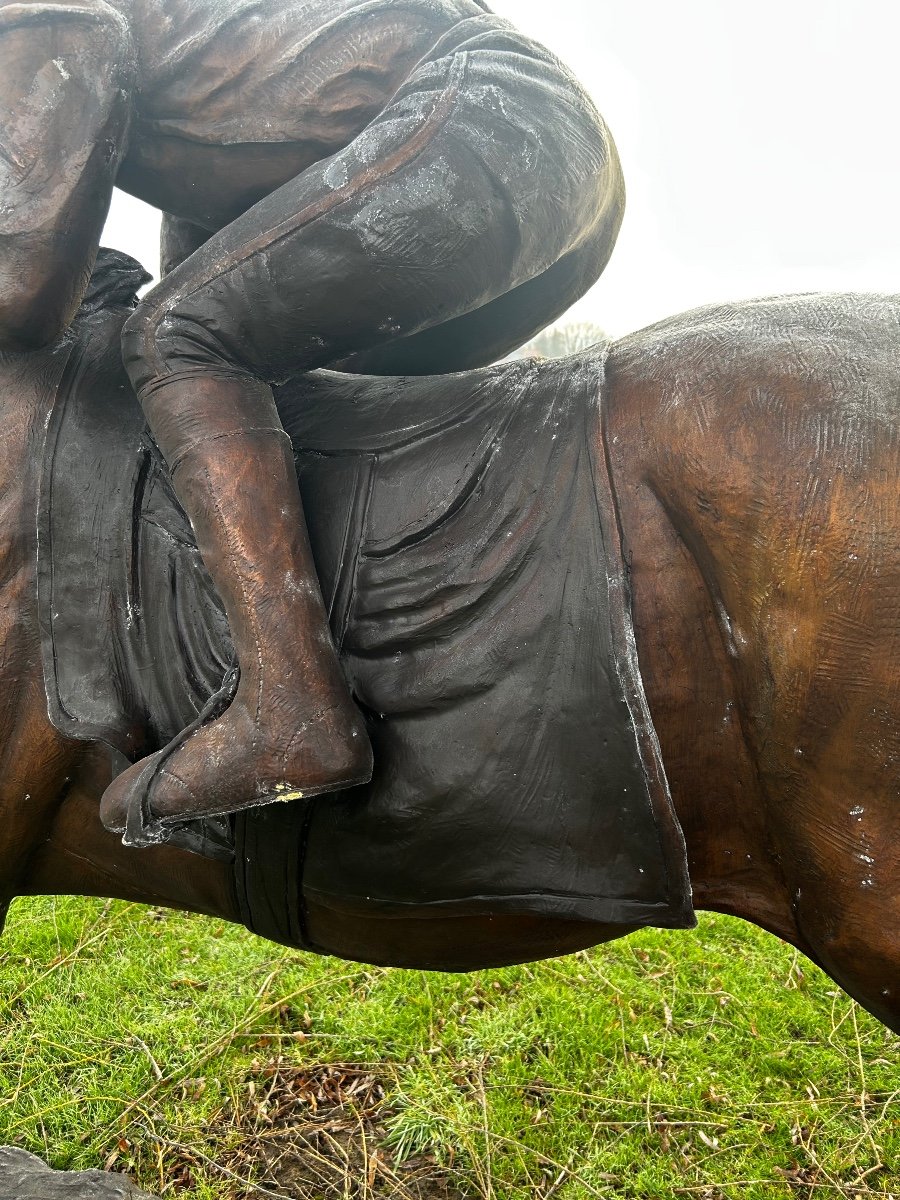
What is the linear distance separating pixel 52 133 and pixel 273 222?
0.30 meters

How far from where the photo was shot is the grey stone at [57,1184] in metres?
2.00

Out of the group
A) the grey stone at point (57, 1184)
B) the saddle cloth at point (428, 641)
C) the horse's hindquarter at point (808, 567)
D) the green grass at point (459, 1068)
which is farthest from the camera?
the green grass at point (459, 1068)

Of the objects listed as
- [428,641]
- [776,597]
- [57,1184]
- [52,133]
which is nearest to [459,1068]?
[57,1184]

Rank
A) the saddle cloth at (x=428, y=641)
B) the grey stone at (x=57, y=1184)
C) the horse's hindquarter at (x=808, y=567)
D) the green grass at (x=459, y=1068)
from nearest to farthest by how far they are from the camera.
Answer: the horse's hindquarter at (x=808, y=567) < the saddle cloth at (x=428, y=641) < the grey stone at (x=57, y=1184) < the green grass at (x=459, y=1068)

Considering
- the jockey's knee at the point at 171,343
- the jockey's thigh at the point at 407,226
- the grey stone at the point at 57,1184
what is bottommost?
the grey stone at the point at 57,1184

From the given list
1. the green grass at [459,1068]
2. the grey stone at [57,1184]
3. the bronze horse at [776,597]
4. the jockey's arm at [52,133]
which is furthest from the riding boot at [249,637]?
the green grass at [459,1068]

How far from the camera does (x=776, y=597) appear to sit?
1.10 meters

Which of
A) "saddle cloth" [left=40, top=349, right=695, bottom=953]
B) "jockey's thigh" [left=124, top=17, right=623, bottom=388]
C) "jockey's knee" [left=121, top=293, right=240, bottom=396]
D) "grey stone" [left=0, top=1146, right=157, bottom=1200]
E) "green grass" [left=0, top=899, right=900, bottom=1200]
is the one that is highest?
"jockey's thigh" [left=124, top=17, right=623, bottom=388]

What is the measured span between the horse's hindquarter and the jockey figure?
1.03ft

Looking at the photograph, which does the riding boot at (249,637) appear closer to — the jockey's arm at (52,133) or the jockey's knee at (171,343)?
the jockey's knee at (171,343)

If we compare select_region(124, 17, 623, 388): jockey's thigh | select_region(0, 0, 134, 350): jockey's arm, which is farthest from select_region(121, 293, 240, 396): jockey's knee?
select_region(0, 0, 134, 350): jockey's arm

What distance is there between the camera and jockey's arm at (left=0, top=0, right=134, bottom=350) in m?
1.25

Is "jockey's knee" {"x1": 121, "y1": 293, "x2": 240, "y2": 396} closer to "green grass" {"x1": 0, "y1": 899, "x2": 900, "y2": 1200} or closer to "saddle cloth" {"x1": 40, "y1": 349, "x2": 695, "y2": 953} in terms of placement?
"saddle cloth" {"x1": 40, "y1": 349, "x2": 695, "y2": 953}

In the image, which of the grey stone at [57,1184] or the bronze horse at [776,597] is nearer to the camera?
the bronze horse at [776,597]
